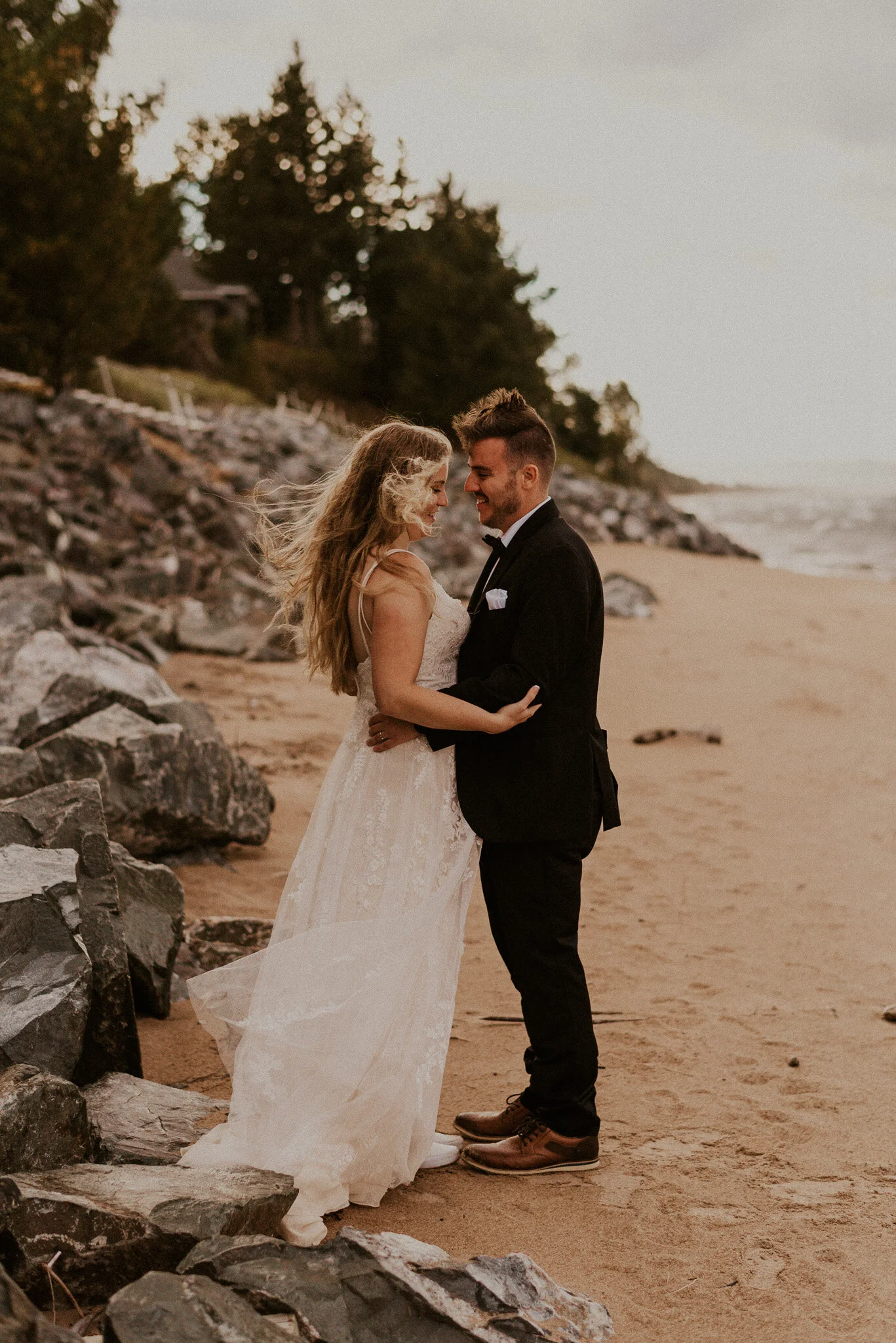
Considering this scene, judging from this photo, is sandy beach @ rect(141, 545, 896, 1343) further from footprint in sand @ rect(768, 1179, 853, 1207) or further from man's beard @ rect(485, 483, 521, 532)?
man's beard @ rect(485, 483, 521, 532)

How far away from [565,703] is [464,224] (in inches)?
1764

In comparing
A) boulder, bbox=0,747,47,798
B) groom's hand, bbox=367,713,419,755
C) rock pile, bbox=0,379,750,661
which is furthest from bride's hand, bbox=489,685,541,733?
rock pile, bbox=0,379,750,661

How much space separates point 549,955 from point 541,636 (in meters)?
1.02

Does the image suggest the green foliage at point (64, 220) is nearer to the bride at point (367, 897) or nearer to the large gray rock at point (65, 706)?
the large gray rock at point (65, 706)

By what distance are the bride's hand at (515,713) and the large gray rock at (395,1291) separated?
1.42 m

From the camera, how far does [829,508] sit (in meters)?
72.4

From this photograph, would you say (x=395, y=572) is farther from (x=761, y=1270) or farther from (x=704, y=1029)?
(x=704, y=1029)

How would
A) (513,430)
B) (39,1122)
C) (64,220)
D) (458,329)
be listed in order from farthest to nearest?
(458,329)
(64,220)
(513,430)
(39,1122)

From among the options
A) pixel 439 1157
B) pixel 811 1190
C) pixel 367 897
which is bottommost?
pixel 439 1157

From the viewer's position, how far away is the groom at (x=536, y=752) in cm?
371

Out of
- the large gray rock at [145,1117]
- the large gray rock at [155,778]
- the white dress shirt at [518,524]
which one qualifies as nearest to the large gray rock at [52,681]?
the large gray rock at [155,778]

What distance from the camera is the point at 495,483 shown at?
379 cm

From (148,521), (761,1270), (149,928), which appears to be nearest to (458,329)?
(148,521)

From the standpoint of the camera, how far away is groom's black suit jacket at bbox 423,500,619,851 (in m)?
3.68
